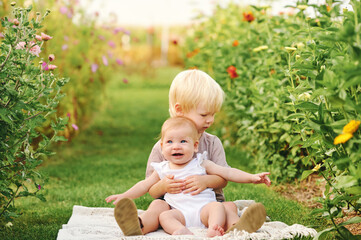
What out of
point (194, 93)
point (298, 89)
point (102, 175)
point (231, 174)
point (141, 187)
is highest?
point (298, 89)

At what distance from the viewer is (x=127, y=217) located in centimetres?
254

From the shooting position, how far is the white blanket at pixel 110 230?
2.47 metres

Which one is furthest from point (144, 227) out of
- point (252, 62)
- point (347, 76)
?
point (252, 62)

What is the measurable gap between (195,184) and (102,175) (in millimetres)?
2053

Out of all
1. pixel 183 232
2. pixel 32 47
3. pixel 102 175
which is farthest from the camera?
pixel 102 175

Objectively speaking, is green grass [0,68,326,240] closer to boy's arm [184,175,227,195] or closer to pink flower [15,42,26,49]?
boy's arm [184,175,227,195]

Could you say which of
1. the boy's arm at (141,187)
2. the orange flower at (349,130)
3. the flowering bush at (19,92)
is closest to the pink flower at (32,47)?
the flowering bush at (19,92)

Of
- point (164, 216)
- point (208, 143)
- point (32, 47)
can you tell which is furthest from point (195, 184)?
point (32, 47)

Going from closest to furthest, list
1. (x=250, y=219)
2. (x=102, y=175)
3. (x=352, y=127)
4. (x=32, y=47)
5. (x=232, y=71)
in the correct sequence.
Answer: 1. (x=352, y=127)
2. (x=250, y=219)
3. (x=32, y=47)
4. (x=102, y=175)
5. (x=232, y=71)

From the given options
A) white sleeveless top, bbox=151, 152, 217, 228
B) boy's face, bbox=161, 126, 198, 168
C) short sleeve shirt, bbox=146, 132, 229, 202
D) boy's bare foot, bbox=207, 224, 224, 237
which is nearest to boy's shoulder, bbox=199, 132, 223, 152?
short sleeve shirt, bbox=146, 132, 229, 202

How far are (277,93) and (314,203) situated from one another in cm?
83

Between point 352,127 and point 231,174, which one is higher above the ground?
point 352,127

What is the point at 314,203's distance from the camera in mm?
3553

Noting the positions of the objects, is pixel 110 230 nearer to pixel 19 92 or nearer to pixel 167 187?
pixel 167 187
